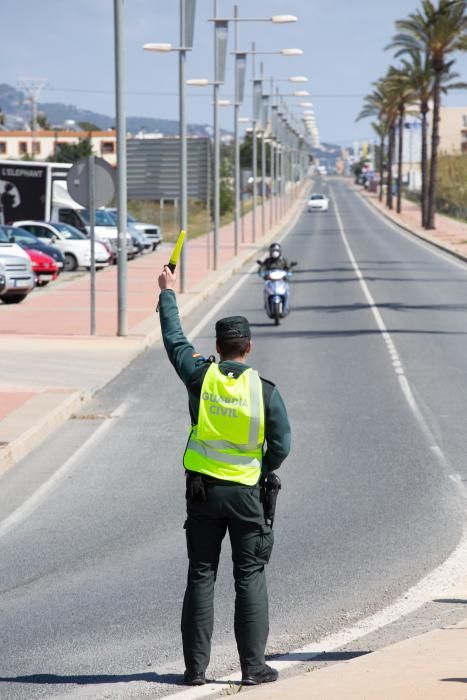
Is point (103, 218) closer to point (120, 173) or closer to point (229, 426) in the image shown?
point (120, 173)

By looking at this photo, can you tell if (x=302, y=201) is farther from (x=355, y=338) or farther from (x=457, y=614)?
(x=457, y=614)

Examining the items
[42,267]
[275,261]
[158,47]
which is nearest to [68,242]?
[42,267]

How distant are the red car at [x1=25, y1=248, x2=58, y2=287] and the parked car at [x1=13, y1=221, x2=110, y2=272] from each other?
6.64 m

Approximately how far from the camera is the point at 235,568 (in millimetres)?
6449

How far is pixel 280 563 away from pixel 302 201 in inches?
5753

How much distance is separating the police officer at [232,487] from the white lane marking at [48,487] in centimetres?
350

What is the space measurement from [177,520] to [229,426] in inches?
148

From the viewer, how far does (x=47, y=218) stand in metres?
48.9

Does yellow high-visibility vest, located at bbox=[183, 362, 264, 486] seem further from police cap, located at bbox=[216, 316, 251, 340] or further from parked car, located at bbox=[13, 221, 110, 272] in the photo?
parked car, located at bbox=[13, 221, 110, 272]

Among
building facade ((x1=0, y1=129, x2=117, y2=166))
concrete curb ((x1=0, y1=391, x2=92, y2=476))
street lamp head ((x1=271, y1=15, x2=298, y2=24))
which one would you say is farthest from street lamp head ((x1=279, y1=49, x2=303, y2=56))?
building facade ((x1=0, y1=129, x2=117, y2=166))

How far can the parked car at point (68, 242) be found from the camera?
43.8 meters

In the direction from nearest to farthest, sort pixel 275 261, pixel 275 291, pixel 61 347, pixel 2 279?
pixel 61 347 → pixel 275 291 → pixel 275 261 → pixel 2 279

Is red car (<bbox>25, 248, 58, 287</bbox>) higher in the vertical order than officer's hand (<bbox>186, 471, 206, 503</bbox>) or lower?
lower

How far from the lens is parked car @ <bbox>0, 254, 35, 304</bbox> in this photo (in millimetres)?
28938
